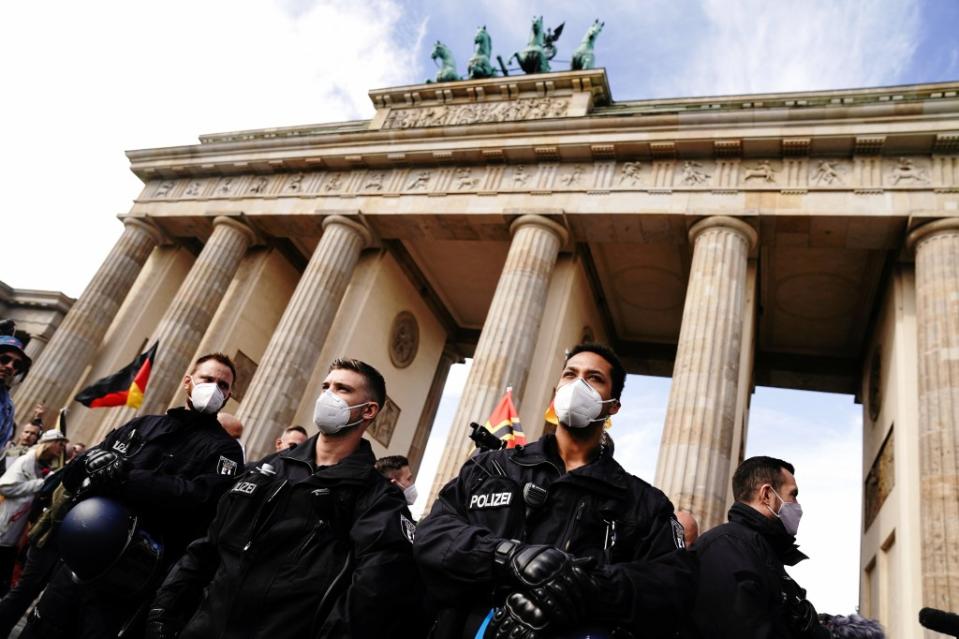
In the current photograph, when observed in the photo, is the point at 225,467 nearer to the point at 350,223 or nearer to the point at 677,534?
the point at 677,534

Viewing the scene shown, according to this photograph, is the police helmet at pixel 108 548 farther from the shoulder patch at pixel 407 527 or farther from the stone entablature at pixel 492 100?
the stone entablature at pixel 492 100

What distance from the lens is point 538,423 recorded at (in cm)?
1487

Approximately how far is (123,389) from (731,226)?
14.2 metres

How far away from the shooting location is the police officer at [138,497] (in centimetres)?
317

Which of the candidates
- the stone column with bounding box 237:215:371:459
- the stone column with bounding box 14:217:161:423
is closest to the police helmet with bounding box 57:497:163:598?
the stone column with bounding box 237:215:371:459

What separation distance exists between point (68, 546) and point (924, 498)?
11.3m

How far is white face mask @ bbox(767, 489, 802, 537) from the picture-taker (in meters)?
3.56

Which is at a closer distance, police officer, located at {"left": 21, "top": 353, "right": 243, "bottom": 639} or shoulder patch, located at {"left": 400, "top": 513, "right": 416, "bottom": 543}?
shoulder patch, located at {"left": 400, "top": 513, "right": 416, "bottom": 543}

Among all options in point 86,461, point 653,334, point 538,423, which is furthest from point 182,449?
point 653,334

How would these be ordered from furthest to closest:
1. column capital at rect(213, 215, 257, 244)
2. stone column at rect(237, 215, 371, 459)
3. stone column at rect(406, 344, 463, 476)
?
stone column at rect(406, 344, 463, 476), column capital at rect(213, 215, 257, 244), stone column at rect(237, 215, 371, 459)

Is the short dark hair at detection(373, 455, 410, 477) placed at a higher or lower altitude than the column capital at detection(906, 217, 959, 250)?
lower

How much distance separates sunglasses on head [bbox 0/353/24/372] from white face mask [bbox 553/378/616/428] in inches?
181

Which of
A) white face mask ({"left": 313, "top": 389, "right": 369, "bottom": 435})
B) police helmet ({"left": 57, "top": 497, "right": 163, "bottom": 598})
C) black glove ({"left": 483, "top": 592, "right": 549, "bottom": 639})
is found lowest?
police helmet ({"left": 57, "top": 497, "right": 163, "bottom": 598})

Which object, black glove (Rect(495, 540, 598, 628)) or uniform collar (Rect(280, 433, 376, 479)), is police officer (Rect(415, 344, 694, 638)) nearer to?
black glove (Rect(495, 540, 598, 628))
